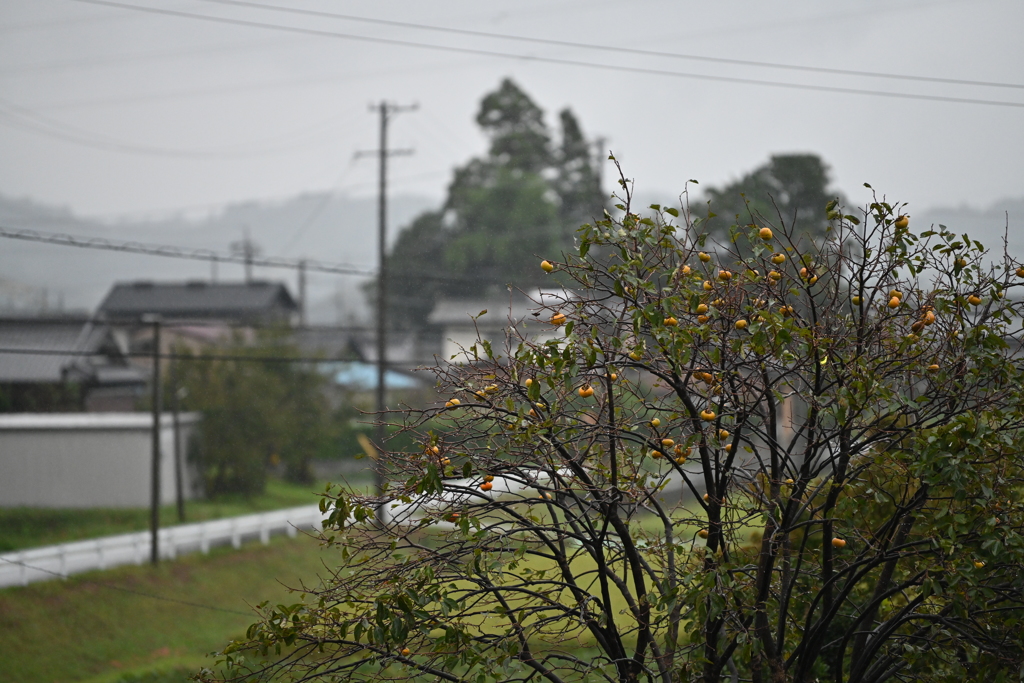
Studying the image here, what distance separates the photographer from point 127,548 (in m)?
12.7

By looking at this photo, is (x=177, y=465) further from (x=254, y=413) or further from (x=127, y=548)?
(x=254, y=413)

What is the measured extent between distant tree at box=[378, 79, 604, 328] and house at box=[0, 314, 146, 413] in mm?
6287

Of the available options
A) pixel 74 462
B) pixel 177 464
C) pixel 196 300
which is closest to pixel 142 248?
pixel 177 464

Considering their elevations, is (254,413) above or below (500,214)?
below

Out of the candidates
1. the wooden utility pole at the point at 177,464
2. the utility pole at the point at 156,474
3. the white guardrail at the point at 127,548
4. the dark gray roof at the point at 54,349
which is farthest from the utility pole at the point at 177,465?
the dark gray roof at the point at 54,349

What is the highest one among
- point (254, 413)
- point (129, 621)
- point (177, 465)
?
point (254, 413)

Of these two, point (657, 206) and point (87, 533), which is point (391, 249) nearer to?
point (87, 533)

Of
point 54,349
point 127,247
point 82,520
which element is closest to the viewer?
point 127,247

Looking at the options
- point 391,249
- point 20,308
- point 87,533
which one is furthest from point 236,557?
point 20,308

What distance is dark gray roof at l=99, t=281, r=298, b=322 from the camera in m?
25.0

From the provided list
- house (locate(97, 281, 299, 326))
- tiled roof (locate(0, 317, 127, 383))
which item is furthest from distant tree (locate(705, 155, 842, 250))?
house (locate(97, 281, 299, 326))

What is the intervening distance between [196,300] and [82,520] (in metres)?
11.5

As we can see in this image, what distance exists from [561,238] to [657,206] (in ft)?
51.5

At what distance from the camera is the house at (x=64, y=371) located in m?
18.2
